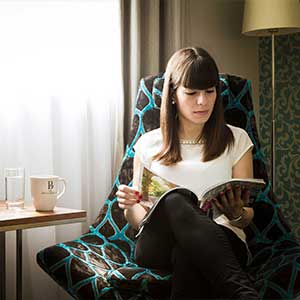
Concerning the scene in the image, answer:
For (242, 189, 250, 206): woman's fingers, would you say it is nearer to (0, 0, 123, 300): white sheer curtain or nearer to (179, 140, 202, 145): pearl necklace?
(179, 140, 202, 145): pearl necklace

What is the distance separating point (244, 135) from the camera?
225cm

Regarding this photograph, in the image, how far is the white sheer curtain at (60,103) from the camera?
2.40m

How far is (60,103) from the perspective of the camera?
2557mm

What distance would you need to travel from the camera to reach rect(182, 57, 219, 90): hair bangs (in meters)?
2.14

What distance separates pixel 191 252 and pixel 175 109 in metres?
0.70

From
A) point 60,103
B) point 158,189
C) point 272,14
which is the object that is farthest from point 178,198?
point 272,14

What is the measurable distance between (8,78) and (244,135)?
3.05ft

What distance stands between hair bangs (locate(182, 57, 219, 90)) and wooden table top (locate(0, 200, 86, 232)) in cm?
59

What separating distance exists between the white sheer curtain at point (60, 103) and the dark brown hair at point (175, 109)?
0.48m

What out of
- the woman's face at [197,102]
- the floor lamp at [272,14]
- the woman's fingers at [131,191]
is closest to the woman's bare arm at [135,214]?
the woman's fingers at [131,191]

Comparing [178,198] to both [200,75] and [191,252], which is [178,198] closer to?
[191,252]

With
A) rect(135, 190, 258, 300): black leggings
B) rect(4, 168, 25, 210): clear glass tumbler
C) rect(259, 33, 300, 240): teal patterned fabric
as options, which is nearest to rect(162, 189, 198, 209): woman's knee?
rect(135, 190, 258, 300): black leggings

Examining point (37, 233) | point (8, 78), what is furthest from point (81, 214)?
point (8, 78)

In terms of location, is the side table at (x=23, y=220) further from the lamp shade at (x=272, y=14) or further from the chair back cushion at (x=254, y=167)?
the lamp shade at (x=272, y=14)
